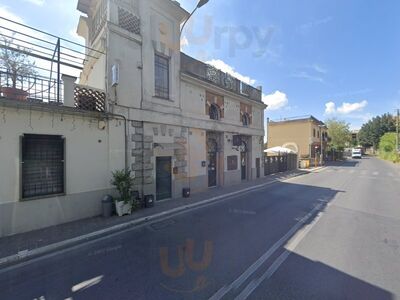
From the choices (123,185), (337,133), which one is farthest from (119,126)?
(337,133)

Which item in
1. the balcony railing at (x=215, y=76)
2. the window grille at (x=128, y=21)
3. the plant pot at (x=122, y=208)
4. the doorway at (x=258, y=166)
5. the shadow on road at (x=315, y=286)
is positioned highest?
the window grille at (x=128, y=21)

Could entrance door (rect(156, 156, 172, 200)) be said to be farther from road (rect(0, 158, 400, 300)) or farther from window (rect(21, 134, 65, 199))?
window (rect(21, 134, 65, 199))

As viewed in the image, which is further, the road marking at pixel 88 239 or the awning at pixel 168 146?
the awning at pixel 168 146

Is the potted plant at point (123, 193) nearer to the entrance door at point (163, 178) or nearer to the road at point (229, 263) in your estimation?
the road at point (229, 263)

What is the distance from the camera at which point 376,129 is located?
71.6 metres

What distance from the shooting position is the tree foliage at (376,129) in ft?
227

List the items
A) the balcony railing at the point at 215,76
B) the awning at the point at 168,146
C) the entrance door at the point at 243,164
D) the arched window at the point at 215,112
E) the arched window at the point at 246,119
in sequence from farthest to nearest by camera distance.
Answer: the arched window at the point at 246,119
the entrance door at the point at 243,164
the arched window at the point at 215,112
the balcony railing at the point at 215,76
the awning at the point at 168,146

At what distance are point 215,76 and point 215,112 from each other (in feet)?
7.35

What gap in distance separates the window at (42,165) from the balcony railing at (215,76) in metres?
7.17

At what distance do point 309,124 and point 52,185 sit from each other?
3727cm

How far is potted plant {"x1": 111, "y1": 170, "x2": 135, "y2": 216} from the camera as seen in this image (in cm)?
797

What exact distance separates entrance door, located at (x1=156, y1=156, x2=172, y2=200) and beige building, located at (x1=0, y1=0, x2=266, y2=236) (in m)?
0.05

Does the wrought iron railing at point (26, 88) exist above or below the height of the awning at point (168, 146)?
above

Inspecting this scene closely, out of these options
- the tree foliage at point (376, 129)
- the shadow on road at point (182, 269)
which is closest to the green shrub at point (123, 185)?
the shadow on road at point (182, 269)
